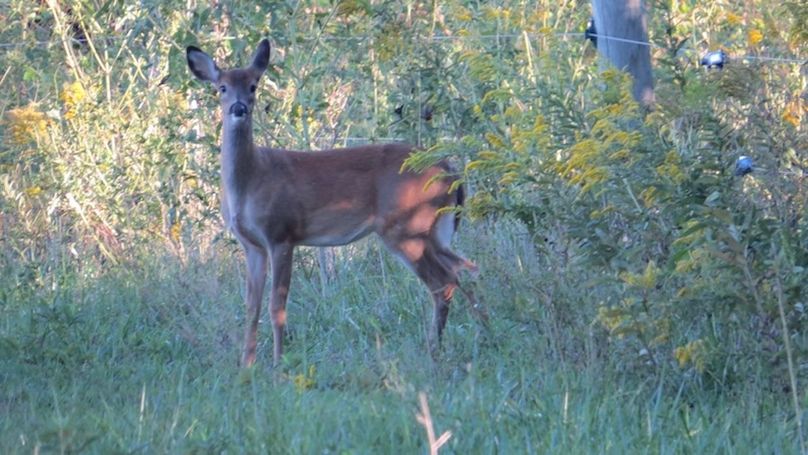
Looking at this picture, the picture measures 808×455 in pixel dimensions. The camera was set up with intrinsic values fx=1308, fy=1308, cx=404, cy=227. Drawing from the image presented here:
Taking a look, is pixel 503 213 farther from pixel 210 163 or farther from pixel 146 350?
pixel 210 163

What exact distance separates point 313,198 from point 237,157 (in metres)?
0.53

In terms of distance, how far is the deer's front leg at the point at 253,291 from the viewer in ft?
23.5

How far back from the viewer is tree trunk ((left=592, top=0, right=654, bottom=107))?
6711 millimetres

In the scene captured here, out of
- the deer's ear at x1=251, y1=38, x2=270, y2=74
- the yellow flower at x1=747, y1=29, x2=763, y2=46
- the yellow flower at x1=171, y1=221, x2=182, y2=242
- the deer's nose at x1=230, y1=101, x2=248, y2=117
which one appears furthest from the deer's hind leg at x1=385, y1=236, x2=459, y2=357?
the yellow flower at x1=747, y1=29, x2=763, y2=46

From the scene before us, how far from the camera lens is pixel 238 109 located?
25.8 ft

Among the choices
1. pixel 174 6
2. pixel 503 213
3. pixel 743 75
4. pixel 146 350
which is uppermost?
pixel 174 6

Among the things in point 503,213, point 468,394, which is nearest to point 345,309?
point 503,213

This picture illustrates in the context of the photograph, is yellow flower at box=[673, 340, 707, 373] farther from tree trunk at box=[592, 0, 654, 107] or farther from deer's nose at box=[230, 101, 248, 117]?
deer's nose at box=[230, 101, 248, 117]

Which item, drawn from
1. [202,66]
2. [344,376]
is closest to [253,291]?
[202,66]

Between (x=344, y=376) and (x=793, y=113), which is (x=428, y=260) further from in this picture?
(x=793, y=113)

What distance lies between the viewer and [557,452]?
437cm

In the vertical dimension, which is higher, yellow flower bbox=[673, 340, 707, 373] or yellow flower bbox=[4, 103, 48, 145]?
yellow flower bbox=[4, 103, 48, 145]

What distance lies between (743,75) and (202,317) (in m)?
3.18

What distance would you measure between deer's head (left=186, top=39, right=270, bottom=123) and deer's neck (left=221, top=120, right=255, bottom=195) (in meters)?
0.07
